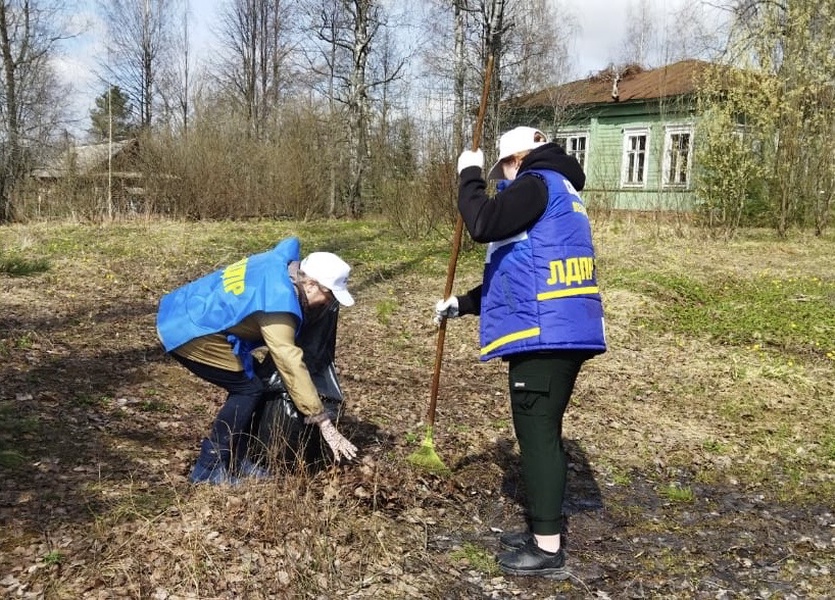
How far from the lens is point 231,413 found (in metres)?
3.40

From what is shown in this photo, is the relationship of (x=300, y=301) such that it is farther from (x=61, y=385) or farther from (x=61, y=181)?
(x=61, y=181)

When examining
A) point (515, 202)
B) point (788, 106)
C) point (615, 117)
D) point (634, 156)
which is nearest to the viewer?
point (515, 202)

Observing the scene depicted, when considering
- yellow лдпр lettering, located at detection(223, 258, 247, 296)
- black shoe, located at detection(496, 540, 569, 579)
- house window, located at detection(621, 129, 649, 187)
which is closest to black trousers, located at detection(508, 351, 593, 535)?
black shoe, located at detection(496, 540, 569, 579)

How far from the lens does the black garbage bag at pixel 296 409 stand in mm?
3375

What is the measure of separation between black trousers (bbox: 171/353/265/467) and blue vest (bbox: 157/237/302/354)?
0.55 ft

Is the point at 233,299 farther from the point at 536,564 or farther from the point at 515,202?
the point at 536,564

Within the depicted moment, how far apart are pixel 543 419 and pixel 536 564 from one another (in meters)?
0.65

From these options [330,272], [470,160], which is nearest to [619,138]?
[470,160]

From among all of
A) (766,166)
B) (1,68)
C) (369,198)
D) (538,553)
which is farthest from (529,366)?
(1,68)

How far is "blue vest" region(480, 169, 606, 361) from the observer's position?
2.69 m

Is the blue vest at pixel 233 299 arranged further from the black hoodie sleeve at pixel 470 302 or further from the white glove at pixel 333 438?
the black hoodie sleeve at pixel 470 302

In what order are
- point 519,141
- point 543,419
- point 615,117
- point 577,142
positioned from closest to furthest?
point 543,419 → point 519,141 → point 615,117 → point 577,142

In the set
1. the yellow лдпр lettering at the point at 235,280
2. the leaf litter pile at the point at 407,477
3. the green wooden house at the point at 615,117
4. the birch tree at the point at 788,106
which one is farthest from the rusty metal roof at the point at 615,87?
the yellow лдпр lettering at the point at 235,280

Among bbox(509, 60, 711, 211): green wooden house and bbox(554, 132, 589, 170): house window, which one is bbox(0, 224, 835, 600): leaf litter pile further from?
bbox(554, 132, 589, 170): house window
